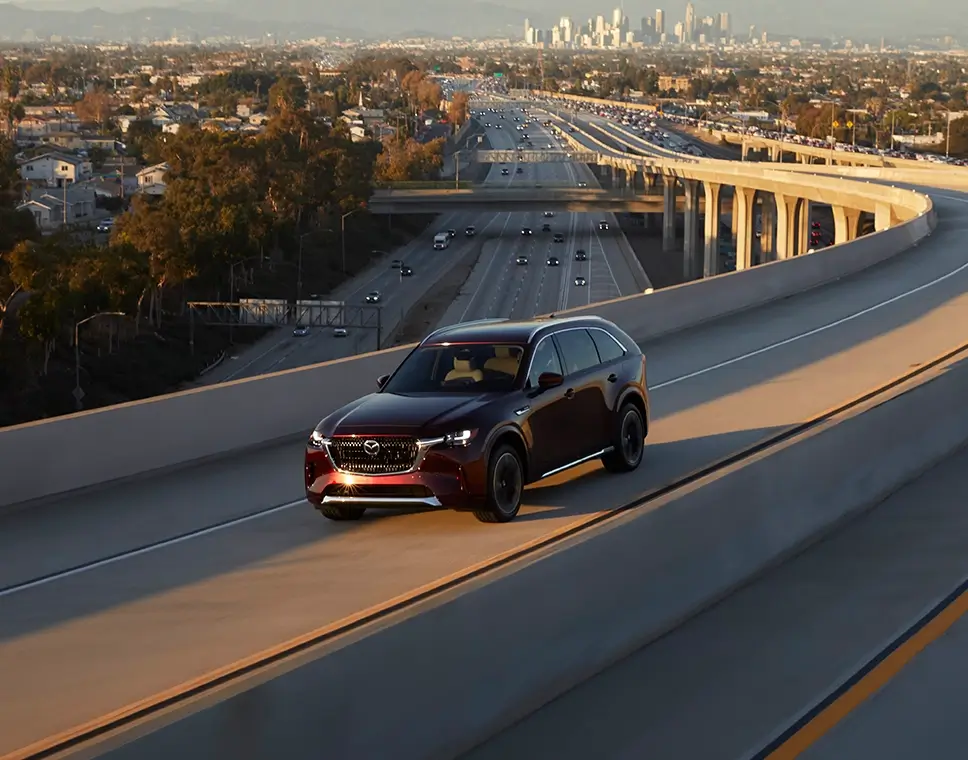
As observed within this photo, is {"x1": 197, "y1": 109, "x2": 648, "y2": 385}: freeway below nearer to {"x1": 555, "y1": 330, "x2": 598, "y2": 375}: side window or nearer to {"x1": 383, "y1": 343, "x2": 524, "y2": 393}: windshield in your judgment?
{"x1": 555, "y1": 330, "x2": 598, "y2": 375}: side window

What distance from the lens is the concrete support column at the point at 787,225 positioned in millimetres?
98188

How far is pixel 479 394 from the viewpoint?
13180 millimetres

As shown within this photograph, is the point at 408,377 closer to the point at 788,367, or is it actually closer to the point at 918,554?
the point at 918,554

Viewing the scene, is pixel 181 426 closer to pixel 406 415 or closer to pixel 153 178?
pixel 406 415

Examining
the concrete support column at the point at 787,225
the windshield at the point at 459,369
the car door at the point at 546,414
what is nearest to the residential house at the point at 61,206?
the concrete support column at the point at 787,225

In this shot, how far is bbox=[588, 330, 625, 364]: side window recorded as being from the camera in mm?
14766

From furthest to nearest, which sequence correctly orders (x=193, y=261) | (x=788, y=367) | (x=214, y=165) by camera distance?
(x=214, y=165) → (x=193, y=261) → (x=788, y=367)

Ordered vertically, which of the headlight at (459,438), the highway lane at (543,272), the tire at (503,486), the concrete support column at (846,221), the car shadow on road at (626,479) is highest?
the headlight at (459,438)

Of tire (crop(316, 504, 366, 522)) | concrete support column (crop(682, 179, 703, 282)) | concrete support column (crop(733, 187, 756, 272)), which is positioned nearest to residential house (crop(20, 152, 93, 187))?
concrete support column (crop(682, 179, 703, 282))

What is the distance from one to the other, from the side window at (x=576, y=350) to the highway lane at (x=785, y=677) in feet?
7.98

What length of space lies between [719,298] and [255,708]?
26.3 metres

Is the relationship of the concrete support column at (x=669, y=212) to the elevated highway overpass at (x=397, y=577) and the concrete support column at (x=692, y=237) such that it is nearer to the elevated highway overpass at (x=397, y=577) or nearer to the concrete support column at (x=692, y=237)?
the concrete support column at (x=692, y=237)

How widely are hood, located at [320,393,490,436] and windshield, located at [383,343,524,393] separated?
0.24m

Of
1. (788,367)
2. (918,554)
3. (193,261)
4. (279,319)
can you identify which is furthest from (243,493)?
(193,261)
